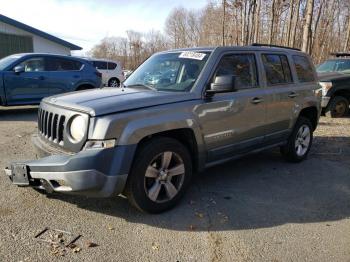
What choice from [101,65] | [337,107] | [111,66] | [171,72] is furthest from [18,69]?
[111,66]

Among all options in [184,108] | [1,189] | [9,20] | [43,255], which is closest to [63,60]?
[1,189]

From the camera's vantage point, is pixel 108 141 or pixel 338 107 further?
pixel 338 107

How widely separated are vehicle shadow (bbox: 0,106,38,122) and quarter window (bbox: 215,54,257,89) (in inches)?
270

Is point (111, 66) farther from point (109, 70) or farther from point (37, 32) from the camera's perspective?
point (37, 32)

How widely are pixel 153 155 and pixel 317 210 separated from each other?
207cm

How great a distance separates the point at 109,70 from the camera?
66.8ft

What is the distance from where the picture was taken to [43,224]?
3.70 metres

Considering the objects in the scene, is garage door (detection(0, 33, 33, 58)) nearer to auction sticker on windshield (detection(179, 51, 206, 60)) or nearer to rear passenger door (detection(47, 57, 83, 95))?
rear passenger door (detection(47, 57, 83, 95))

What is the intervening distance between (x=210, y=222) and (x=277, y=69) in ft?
9.50

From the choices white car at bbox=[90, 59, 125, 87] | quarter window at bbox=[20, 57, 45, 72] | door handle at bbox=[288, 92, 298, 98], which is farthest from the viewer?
white car at bbox=[90, 59, 125, 87]

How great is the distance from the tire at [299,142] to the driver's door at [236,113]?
0.98m

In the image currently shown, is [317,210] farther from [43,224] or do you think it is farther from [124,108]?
[43,224]

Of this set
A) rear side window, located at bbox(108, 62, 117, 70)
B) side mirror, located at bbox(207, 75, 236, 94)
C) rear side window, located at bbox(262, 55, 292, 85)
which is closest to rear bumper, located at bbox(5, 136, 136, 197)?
side mirror, located at bbox(207, 75, 236, 94)

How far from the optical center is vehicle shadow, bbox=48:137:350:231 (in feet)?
12.9
